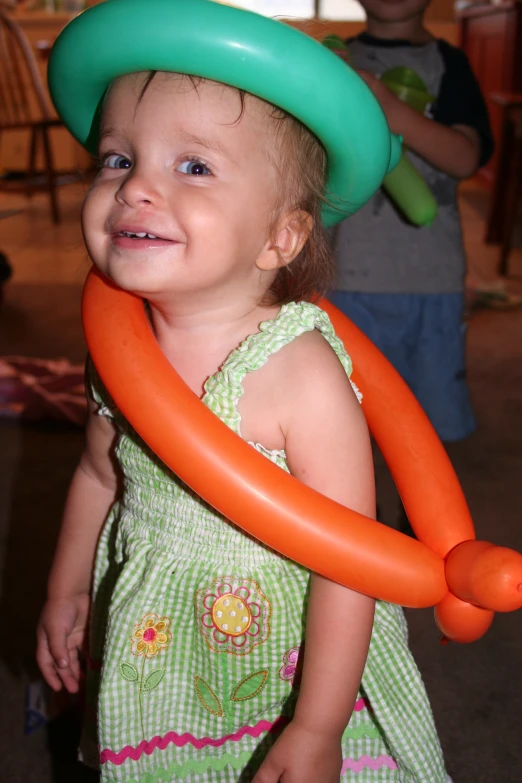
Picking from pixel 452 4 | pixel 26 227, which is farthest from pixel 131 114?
pixel 452 4

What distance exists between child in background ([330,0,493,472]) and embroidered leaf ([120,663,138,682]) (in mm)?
955

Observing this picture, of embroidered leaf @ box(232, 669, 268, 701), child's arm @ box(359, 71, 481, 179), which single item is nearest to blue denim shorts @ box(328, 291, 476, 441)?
child's arm @ box(359, 71, 481, 179)

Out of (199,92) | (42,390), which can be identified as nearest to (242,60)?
(199,92)

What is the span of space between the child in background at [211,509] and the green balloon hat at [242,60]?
43 millimetres

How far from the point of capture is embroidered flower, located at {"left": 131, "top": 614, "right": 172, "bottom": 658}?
0.75 m

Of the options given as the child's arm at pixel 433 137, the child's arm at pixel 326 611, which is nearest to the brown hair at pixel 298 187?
the child's arm at pixel 326 611

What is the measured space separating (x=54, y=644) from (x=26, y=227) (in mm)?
3795

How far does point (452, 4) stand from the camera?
591 cm

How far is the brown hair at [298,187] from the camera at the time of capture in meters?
0.71

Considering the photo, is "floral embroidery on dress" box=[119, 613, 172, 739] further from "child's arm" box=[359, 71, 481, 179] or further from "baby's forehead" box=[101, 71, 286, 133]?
"child's arm" box=[359, 71, 481, 179]

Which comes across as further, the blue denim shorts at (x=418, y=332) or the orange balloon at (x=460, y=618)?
the blue denim shorts at (x=418, y=332)

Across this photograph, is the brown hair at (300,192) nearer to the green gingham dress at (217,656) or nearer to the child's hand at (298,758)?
the green gingham dress at (217,656)

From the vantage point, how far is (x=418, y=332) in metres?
1.59

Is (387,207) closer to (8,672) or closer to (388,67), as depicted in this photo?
(388,67)
